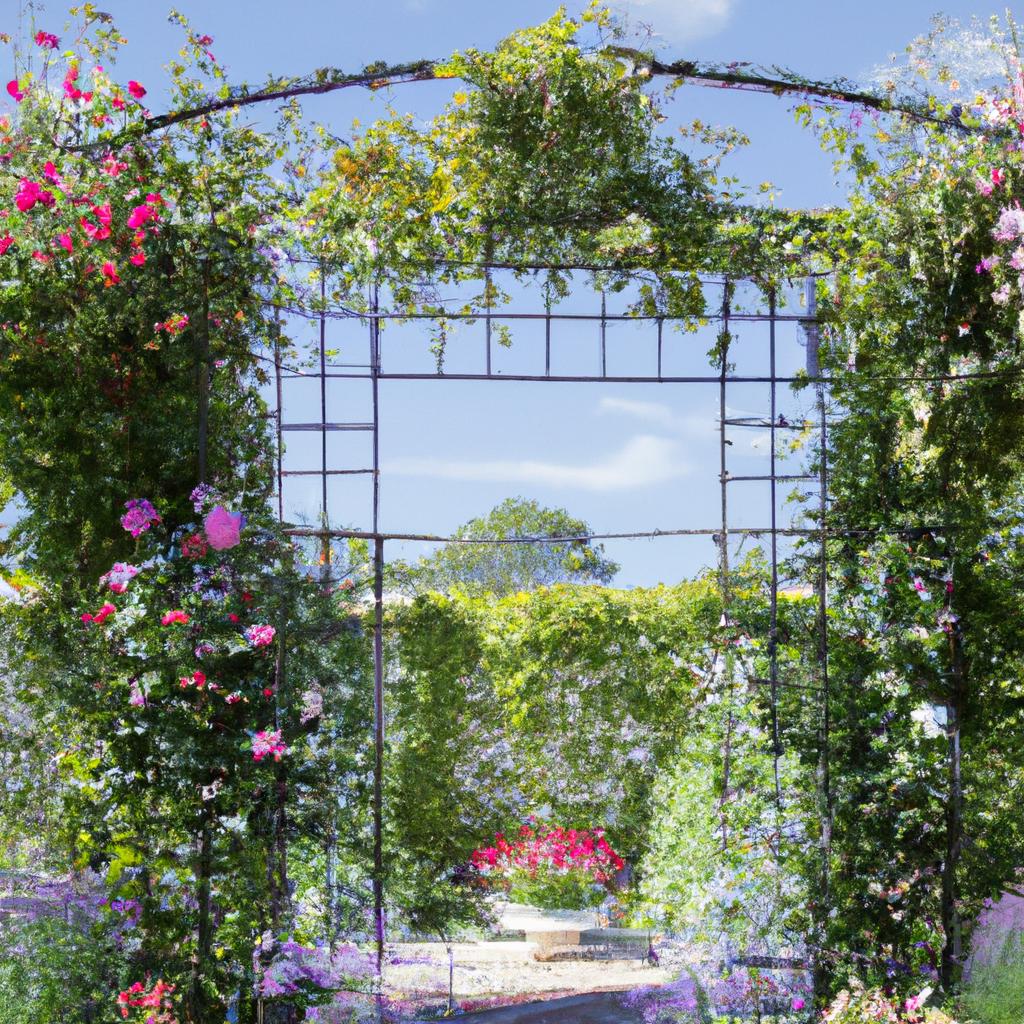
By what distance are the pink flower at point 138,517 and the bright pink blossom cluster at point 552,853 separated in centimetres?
424

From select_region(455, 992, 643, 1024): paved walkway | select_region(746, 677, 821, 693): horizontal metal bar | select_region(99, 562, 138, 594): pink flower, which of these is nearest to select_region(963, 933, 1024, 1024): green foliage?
select_region(746, 677, 821, 693): horizontal metal bar

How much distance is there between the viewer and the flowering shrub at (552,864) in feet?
27.1

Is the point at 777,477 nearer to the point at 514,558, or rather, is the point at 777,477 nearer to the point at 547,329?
the point at 547,329

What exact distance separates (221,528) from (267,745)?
2.96 feet

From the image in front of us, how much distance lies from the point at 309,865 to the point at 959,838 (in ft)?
9.89

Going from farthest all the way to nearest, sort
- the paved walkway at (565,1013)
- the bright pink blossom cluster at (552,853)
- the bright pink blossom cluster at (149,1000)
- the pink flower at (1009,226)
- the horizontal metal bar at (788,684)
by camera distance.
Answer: the bright pink blossom cluster at (552,853) < the paved walkway at (565,1013) < the horizontal metal bar at (788,684) < the pink flower at (1009,226) < the bright pink blossom cluster at (149,1000)

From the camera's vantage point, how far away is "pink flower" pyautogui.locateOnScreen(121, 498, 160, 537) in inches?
188

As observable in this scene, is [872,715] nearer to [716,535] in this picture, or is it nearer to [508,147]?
[716,535]

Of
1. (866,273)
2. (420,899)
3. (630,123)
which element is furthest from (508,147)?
(420,899)

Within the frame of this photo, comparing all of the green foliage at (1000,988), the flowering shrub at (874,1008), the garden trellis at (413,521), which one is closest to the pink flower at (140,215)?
the garden trellis at (413,521)

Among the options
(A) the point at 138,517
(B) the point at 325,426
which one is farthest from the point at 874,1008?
(A) the point at 138,517

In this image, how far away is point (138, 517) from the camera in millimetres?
4789

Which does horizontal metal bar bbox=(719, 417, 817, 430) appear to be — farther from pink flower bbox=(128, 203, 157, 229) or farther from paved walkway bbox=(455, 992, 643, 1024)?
paved walkway bbox=(455, 992, 643, 1024)

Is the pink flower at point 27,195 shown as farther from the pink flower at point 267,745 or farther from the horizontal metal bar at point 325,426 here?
the pink flower at point 267,745
